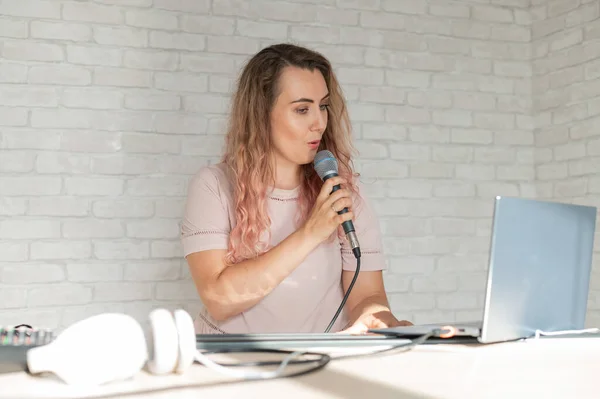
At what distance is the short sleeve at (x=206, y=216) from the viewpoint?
82.2 inches

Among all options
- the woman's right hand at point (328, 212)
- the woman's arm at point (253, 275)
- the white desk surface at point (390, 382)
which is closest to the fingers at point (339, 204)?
the woman's right hand at point (328, 212)

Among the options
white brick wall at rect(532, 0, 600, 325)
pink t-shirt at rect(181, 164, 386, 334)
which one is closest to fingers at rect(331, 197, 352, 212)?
pink t-shirt at rect(181, 164, 386, 334)

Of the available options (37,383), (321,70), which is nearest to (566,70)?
(321,70)

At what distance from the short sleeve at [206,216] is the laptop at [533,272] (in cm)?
87

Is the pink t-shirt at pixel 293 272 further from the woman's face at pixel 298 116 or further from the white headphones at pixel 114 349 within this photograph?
the white headphones at pixel 114 349

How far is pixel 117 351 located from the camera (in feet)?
2.69

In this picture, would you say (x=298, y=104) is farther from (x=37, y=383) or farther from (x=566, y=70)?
(x=566, y=70)

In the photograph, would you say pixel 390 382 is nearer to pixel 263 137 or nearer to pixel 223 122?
pixel 263 137

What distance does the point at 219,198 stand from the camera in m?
2.16

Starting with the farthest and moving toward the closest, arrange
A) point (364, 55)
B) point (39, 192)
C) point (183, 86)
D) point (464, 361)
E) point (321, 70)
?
point (364, 55)
point (183, 86)
point (39, 192)
point (321, 70)
point (464, 361)

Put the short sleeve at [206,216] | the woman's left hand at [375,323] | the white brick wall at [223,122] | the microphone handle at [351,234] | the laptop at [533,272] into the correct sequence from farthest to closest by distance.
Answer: the white brick wall at [223,122]
the short sleeve at [206,216]
the microphone handle at [351,234]
the woman's left hand at [375,323]
the laptop at [533,272]

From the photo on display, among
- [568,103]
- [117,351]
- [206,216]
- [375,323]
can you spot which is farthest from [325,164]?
[568,103]

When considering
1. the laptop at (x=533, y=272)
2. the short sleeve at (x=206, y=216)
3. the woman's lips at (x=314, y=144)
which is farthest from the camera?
the woman's lips at (x=314, y=144)

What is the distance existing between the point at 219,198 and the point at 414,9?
5.73 feet
